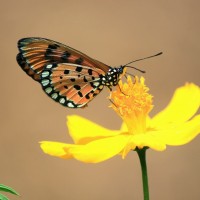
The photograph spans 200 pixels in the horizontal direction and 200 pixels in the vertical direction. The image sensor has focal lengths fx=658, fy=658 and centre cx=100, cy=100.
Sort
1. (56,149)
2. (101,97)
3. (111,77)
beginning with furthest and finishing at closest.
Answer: (101,97)
(111,77)
(56,149)

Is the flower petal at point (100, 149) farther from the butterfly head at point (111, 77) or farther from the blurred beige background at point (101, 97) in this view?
the blurred beige background at point (101, 97)

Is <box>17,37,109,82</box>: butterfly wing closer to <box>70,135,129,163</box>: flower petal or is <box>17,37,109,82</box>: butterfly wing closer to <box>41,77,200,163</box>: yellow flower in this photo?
<box>41,77,200,163</box>: yellow flower

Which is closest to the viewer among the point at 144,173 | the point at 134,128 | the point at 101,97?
the point at 144,173

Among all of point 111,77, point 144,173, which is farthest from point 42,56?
point 144,173

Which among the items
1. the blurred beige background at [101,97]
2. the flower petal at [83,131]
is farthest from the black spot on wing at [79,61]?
the blurred beige background at [101,97]

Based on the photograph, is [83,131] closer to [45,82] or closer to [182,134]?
[45,82]

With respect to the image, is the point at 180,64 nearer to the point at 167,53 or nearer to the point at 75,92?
the point at 167,53

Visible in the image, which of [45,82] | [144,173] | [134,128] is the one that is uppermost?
[45,82]

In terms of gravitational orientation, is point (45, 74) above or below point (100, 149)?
above
